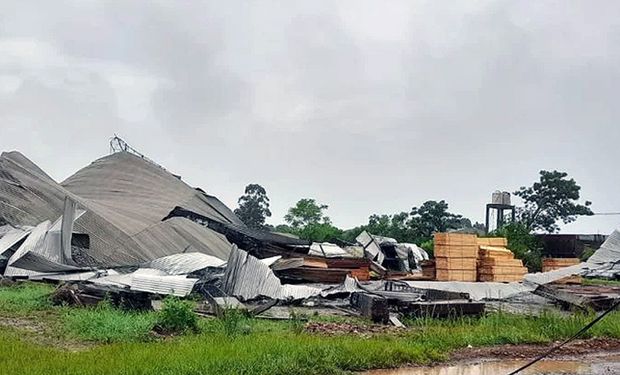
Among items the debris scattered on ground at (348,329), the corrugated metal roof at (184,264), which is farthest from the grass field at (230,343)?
the corrugated metal roof at (184,264)

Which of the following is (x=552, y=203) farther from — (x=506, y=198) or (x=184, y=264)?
(x=184, y=264)

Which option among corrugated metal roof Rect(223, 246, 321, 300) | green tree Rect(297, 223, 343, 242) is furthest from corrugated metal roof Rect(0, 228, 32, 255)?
green tree Rect(297, 223, 343, 242)

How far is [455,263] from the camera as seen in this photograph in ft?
67.0

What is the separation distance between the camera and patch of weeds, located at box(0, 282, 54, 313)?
12.2 meters

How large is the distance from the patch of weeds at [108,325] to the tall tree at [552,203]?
37770mm

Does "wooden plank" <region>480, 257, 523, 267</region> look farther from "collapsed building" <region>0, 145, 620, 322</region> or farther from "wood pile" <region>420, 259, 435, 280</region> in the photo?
"collapsed building" <region>0, 145, 620, 322</region>

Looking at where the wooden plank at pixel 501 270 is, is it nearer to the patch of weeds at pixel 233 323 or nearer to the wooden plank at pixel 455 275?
the wooden plank at pixel 455 275

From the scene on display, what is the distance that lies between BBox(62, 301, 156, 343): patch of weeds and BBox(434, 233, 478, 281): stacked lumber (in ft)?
37.7

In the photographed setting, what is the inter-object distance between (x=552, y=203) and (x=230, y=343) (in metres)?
41.0

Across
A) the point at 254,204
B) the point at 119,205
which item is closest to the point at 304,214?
the point at 254,204

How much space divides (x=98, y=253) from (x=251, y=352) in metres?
14.7

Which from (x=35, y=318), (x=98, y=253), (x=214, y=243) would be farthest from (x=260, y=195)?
(x=35, y=318)

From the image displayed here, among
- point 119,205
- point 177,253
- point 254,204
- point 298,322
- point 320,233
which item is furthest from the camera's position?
point 254,204

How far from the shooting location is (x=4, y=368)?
661cm
